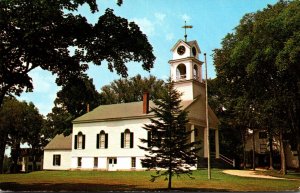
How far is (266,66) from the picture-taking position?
1284 inches

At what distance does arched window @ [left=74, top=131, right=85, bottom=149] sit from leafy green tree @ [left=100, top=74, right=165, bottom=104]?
17401 millimetres

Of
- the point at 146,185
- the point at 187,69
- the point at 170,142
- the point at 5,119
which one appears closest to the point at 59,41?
the point at 170,142

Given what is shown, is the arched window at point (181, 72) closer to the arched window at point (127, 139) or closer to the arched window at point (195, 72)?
the arched window at point (195, 72)

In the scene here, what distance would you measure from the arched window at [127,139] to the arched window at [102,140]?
9.48 feet

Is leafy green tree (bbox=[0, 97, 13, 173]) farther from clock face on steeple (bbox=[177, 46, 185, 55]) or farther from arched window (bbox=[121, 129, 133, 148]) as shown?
clock face on steeple (bbox=[177, 46, 185, 55])

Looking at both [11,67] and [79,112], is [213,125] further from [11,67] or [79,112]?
[11,67]

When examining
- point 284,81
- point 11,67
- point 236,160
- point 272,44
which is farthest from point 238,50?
point 236,160

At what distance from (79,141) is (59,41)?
34.0 metres

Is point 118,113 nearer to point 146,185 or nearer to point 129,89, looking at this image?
point 129,89

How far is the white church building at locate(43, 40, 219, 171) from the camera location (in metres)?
46.7

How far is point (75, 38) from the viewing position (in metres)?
21.5

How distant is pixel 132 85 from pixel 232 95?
34899mm

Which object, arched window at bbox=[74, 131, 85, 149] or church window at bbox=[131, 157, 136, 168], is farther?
arched window at bbox=[74, 131, 85, 149]

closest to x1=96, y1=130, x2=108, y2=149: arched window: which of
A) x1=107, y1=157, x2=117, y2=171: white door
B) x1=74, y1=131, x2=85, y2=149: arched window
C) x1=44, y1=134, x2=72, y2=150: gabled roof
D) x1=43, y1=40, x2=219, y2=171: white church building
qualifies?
x1=43, y1=40, x2=219, y2=171: white church building
